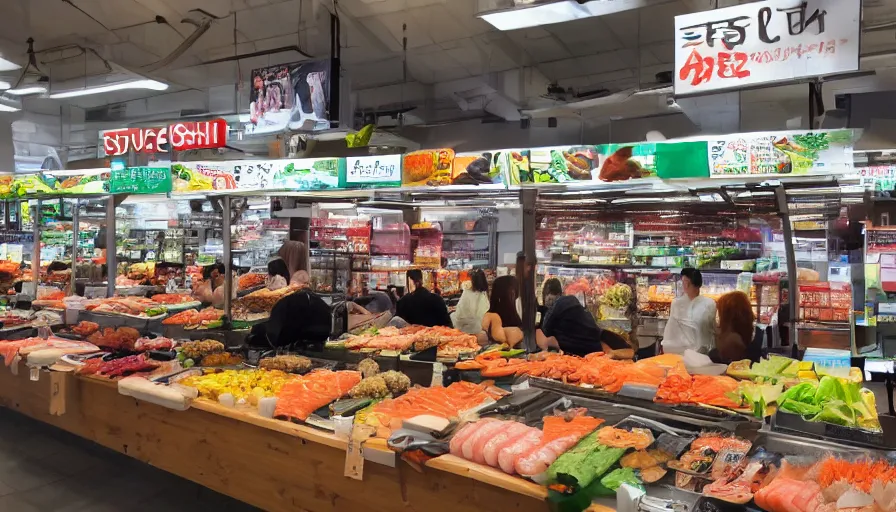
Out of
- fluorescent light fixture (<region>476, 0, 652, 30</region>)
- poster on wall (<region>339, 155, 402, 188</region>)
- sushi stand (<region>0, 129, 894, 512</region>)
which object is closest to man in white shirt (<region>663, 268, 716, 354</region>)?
sushi stand (<region>0, 129, 894, 512</region>)

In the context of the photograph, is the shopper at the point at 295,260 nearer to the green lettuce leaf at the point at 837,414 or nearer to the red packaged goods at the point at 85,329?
the red packaged goods at the point at 85,329

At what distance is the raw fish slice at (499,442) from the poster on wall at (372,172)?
333 centimetres

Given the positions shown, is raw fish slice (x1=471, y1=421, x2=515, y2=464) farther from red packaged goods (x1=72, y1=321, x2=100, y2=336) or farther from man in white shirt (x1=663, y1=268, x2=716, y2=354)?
red packaged goods (x1=72, y1=321, x2=100, y2=336)

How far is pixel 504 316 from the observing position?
21.5ft

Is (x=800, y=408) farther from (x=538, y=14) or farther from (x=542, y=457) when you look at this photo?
(x=538, y=14)

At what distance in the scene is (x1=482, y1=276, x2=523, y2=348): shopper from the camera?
254 inches

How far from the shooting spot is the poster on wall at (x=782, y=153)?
4352 mm

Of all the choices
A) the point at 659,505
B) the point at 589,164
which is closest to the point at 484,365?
the point at 589,164

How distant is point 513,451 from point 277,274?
5.19 m

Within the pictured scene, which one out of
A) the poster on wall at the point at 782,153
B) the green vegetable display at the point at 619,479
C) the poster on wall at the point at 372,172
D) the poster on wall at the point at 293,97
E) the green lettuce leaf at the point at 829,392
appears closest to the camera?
the green vegetable display at the point at 619,479

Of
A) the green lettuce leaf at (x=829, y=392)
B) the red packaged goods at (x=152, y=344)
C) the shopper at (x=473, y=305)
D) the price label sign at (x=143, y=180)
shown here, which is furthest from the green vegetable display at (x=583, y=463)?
the price label sign at (x=143, y=180)

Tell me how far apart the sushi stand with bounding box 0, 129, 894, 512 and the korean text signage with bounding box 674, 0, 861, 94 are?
28.4 inches

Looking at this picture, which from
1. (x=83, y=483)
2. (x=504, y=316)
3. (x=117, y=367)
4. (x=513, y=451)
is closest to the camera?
(x=513, y=451)

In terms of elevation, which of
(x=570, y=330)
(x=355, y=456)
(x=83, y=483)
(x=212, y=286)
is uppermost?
(x=212, y=286)
